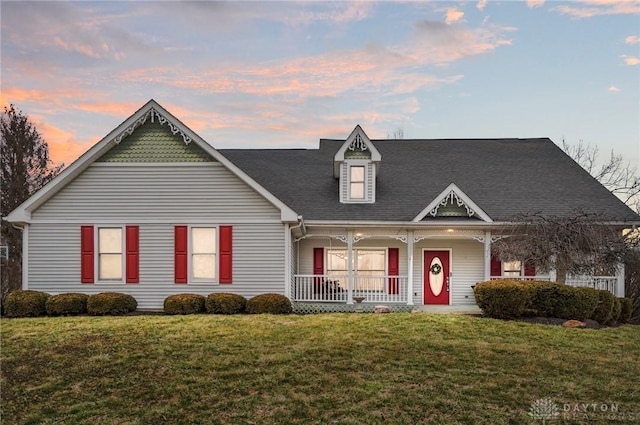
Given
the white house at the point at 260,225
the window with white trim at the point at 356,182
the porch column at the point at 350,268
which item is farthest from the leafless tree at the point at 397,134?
the porch column at the point at 350,268

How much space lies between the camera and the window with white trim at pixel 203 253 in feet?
50.0

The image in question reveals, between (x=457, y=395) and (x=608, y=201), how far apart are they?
43.7 feet

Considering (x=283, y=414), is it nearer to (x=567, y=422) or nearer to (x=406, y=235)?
(x=567, y=422)

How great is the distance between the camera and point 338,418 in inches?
268

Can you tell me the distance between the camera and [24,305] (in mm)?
13992

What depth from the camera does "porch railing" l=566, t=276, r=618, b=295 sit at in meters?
16.1

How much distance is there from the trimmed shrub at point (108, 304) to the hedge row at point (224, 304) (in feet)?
4.06

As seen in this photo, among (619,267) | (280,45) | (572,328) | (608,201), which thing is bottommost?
(572,328)

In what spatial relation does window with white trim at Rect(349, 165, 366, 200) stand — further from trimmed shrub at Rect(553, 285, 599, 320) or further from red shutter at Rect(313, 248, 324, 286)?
trimmed shrub at Rect(553, 285, 599, 320)

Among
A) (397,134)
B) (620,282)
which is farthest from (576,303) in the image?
(397,134)

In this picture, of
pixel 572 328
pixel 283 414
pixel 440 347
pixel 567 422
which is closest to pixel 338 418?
pixel 283 414

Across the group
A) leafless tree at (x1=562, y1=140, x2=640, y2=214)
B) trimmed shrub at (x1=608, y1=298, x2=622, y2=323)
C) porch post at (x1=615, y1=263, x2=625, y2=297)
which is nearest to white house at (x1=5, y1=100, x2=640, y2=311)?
porch post at (x1=615, y1=263, x2=625, y2=297)

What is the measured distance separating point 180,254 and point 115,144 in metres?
4.09

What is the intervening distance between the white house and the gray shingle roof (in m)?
0.08
